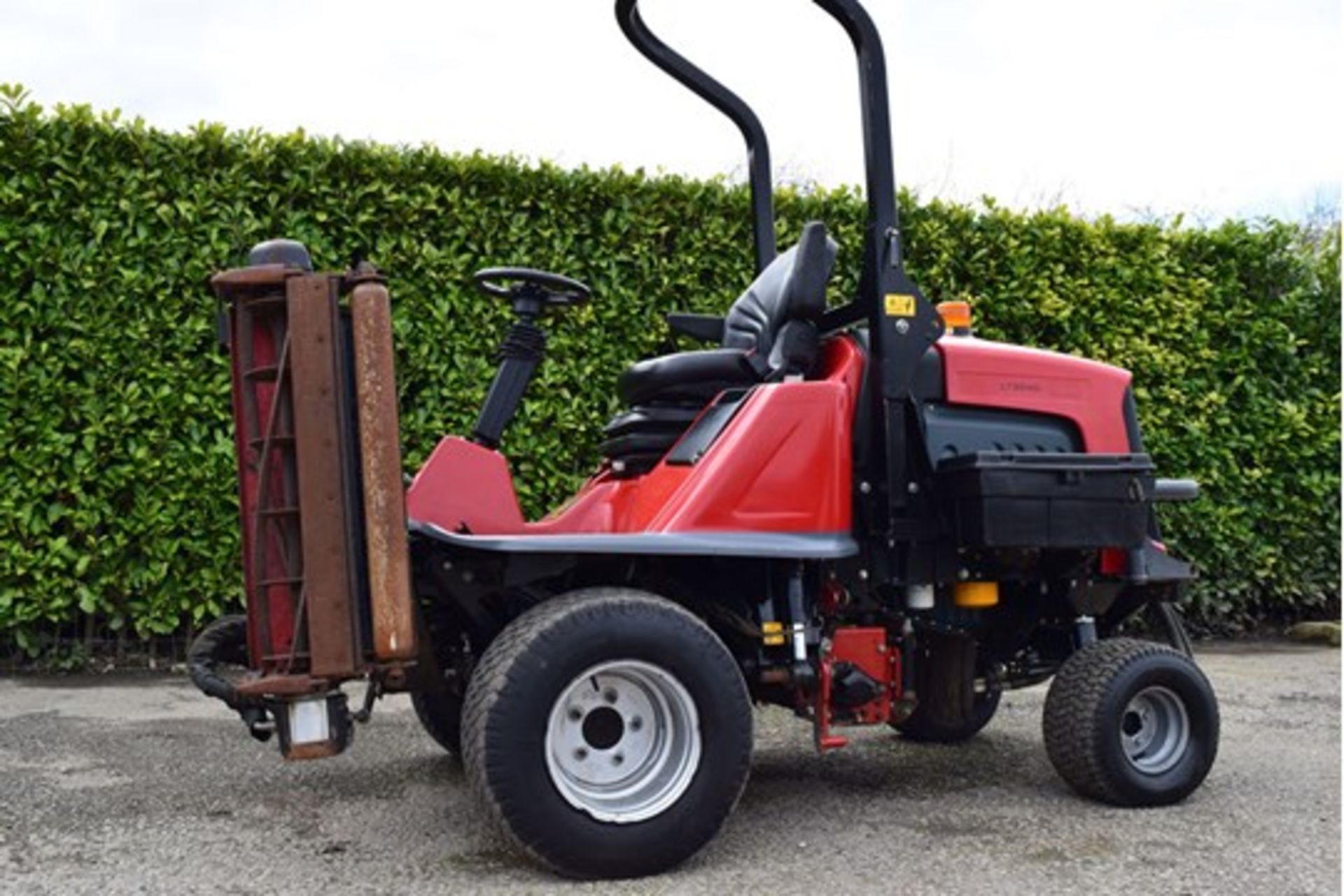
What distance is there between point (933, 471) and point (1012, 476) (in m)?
0.25

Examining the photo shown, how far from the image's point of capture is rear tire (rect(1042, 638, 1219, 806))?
388cm

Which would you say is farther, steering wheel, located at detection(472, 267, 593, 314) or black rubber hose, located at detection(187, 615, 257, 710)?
steering wheel, located at detection(472, 267, 593, 314)

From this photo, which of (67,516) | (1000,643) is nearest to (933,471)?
(1000,643)

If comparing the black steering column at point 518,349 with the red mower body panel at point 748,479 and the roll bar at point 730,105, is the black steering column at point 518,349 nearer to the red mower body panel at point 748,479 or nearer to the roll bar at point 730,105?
the red mower body panel at point 748,479

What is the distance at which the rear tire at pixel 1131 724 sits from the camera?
3.88 m

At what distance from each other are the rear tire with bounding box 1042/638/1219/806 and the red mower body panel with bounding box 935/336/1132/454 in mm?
700

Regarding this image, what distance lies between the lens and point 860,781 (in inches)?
169

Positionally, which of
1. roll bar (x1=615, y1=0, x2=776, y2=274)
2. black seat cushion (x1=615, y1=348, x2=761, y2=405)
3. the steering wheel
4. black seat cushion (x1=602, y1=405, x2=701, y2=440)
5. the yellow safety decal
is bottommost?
black seat cushion (x1=602, y1=405, x2=701, y2=440)

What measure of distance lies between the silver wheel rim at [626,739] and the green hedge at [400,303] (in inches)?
129

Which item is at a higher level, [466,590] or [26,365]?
[26,365]

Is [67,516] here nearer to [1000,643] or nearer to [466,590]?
[466,590]

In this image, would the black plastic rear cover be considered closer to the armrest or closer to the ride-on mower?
the ride-on mower

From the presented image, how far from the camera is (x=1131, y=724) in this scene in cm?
407

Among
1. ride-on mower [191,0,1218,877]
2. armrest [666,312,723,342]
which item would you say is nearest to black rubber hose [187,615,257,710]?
ride-on mower [191,0,1218,877]
